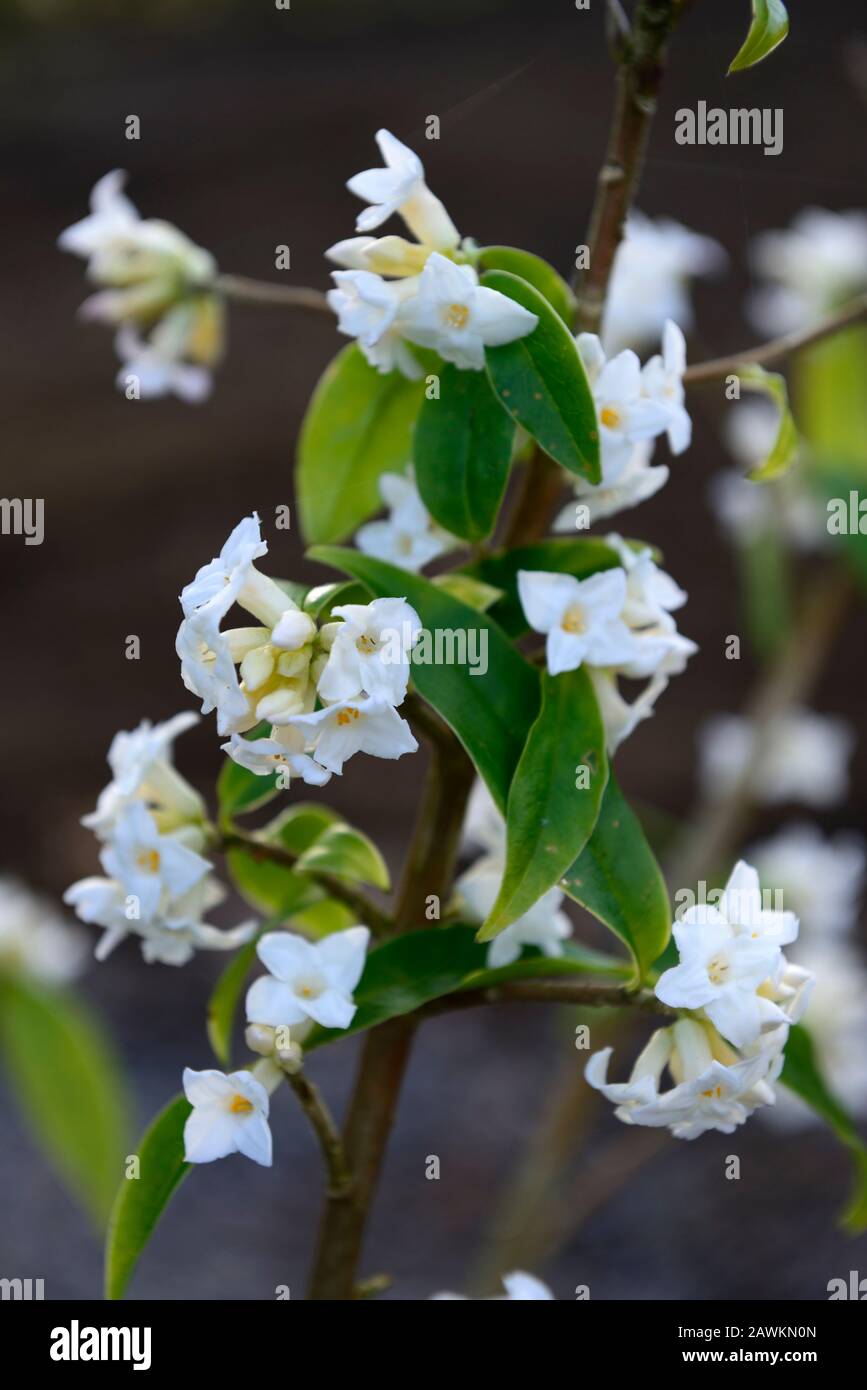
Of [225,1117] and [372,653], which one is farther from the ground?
[372,653]

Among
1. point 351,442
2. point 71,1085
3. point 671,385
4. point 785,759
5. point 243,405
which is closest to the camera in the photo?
point 671,385

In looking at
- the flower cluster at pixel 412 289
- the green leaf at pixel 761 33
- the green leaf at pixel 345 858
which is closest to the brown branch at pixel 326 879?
the green leaf at pixel 345 858

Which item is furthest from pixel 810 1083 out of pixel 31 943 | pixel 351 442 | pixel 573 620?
pixel 31 943

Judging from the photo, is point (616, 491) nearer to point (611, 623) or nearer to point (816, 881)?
point (611, 623)

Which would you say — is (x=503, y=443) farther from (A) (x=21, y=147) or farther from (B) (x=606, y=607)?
(A) (x=21, y=147)

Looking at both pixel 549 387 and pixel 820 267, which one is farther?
pixel 820 267

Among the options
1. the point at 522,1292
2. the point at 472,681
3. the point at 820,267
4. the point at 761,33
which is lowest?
the point at 522,1292
